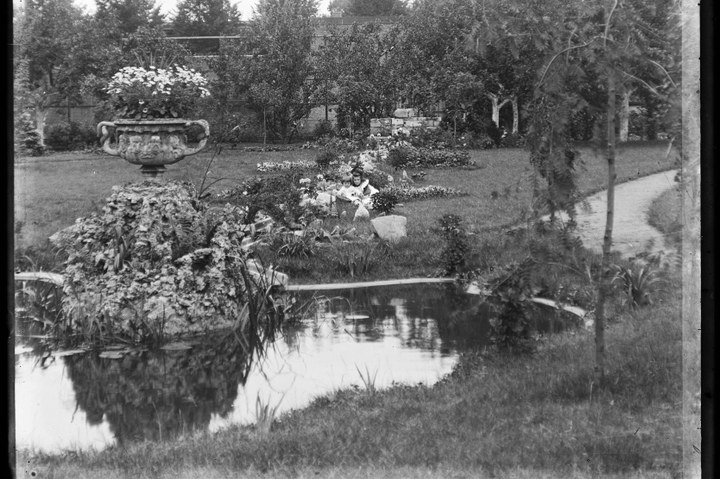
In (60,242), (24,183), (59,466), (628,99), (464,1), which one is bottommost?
(59,466)

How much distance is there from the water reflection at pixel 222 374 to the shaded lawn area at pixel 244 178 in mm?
1301

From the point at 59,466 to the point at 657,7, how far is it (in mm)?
4443

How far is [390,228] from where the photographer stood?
9.37 meters

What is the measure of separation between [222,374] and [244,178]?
4.39m

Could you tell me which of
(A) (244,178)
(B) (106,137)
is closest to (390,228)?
(A) (244,178)

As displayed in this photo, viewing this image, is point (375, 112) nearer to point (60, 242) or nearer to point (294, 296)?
point (294, 296)

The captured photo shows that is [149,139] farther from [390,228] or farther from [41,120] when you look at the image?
[390,228]

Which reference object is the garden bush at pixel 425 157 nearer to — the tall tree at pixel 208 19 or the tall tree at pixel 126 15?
the tall tree at pixel 208 19

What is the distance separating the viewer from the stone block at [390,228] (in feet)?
30.6

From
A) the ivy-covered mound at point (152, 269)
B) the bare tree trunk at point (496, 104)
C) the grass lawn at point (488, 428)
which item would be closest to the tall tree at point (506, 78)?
the bare tree trunk at point (496, 104)

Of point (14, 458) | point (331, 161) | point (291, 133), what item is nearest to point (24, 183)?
point (14, 458)

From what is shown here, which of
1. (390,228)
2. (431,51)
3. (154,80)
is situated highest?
(431,51)

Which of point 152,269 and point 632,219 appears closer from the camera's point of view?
point 152,269

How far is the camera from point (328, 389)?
5195 millimetres
